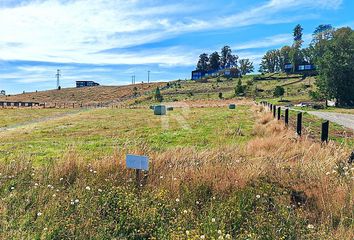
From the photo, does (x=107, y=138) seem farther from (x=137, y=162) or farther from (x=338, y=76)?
(x=338, y=76)

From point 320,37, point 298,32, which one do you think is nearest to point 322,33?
point 320,37

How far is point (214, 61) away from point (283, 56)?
34088 mm

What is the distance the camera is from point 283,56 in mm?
142000

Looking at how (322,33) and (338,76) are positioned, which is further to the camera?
(322,33)

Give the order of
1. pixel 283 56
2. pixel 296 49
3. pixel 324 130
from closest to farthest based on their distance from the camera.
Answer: pixel 324 130, pixel 296 49, pixel 283 56

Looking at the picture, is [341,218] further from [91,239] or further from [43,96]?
[43,96]

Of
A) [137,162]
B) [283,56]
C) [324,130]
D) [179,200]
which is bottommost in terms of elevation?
[179,200]

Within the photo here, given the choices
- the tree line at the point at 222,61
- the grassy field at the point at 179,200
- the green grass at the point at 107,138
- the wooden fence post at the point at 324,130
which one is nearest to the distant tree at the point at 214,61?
the tree line at the point at 222,61

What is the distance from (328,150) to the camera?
7234 mm

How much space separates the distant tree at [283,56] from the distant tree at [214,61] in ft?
99.9

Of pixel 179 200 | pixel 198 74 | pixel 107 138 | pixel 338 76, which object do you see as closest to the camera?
pixel 179 200

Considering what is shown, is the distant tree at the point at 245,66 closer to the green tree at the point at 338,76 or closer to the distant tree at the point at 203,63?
the distant tree at the point at 203,63

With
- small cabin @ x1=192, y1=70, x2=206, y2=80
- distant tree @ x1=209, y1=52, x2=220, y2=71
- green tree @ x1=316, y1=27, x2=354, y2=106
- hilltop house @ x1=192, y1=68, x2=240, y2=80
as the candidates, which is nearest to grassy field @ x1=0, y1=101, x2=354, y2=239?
green tree @ x1=316, y1=27, x2=354, y2=106

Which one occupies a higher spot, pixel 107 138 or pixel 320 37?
pixel 320 37
